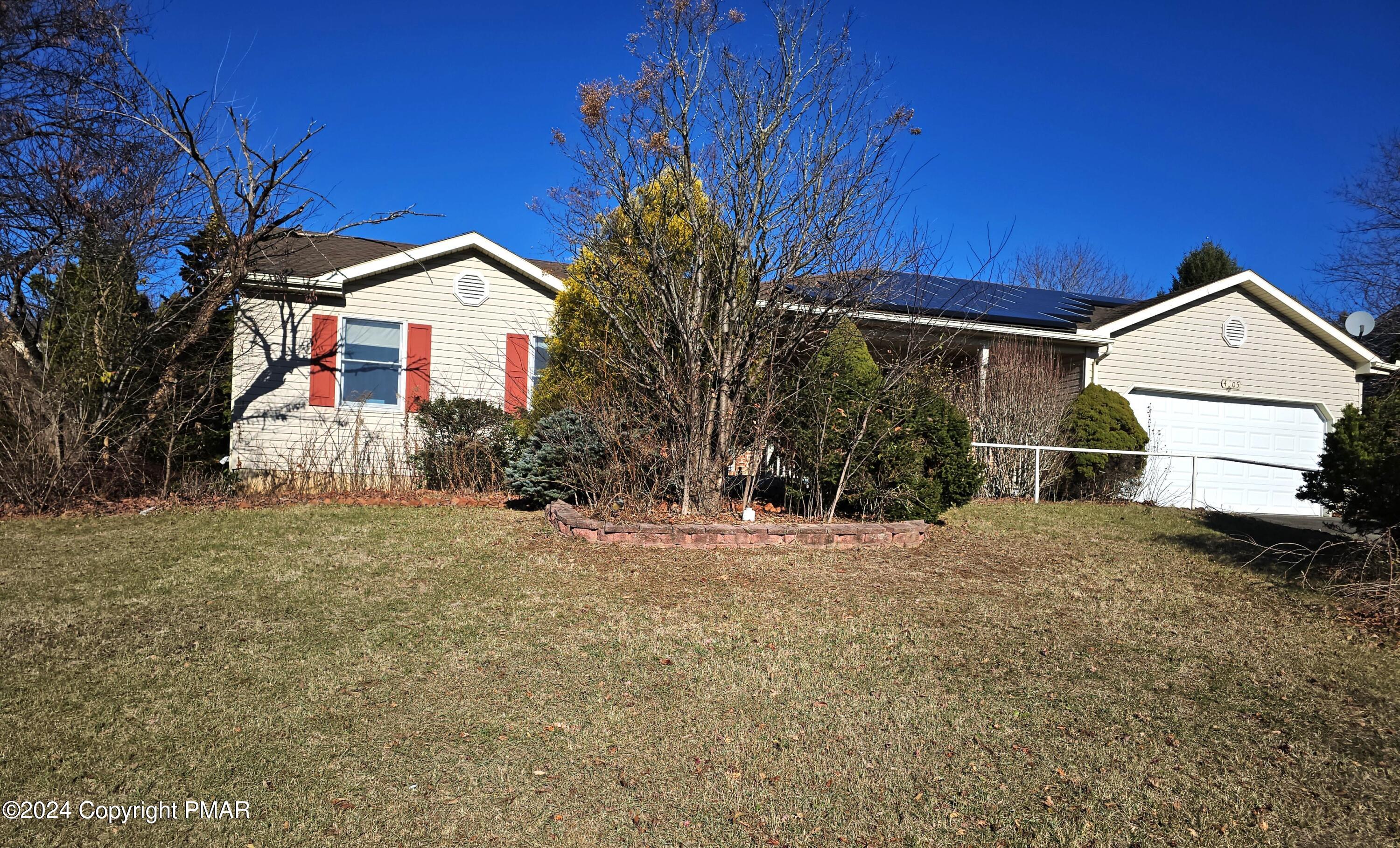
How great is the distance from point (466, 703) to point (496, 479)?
24.2 feet

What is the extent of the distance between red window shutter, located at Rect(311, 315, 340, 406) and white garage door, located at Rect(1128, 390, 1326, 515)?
1333cm

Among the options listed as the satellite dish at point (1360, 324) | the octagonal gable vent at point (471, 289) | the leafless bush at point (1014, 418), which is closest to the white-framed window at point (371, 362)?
the octagonal gable vent at point (471, 289)

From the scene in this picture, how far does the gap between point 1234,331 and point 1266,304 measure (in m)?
0.96

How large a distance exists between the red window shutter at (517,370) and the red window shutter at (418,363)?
119 centimetres

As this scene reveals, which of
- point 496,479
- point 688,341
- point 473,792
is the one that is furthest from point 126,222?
point 473,792

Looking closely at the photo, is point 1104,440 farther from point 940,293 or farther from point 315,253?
point 315,253

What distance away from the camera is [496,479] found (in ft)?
37.8

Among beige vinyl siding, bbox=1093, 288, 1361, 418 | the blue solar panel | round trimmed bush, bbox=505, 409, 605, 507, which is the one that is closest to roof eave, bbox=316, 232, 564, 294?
round trimmed bush, bbox=505, 409, 605, 507

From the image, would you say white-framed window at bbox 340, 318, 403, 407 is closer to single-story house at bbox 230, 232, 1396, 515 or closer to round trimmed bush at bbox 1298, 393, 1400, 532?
single-story house at bbox 230, 232, 1396, 515

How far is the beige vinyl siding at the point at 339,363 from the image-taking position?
12117 mm

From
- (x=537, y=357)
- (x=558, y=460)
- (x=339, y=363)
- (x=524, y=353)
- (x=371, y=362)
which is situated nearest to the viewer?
(x=558, y=460)

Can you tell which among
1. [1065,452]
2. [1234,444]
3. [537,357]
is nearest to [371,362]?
[537,357]

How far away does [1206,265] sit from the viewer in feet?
74.0

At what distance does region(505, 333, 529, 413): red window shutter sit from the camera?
13227 millimetres
